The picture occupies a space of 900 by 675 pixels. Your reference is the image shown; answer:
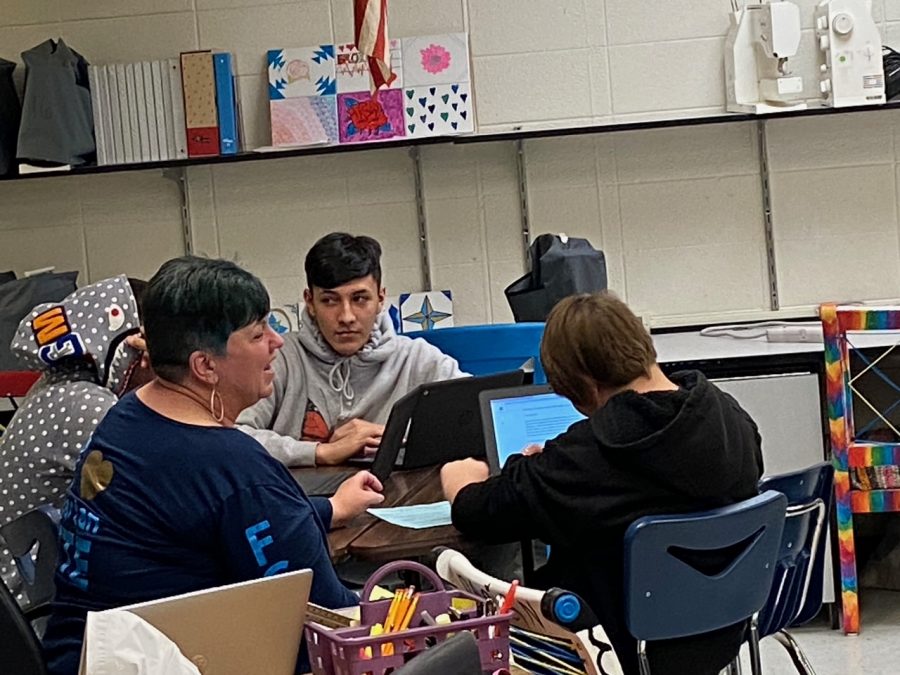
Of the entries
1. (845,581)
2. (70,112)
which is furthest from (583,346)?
(70,112)

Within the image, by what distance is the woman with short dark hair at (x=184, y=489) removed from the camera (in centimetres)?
190

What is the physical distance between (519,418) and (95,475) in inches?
41.8

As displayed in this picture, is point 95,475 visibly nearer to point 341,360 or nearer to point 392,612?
point 392,612

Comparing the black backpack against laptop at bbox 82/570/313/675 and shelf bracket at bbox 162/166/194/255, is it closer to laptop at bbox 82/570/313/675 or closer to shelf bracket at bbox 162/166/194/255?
shelf bracket at bbox 162/166/194/255

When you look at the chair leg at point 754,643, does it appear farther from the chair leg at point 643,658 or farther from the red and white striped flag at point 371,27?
the red and white striped flag at point 371,27

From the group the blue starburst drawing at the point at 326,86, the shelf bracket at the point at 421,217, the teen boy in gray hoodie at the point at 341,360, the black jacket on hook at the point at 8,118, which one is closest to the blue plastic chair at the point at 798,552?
the teen boy in gray hoodie at the point at 341,360

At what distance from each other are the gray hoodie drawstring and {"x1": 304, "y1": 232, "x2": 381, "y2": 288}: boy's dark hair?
0.20 meters

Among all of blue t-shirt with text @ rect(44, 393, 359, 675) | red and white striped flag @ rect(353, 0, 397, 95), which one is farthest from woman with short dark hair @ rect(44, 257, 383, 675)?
red and white striped flag @ rect(353, 0, 397, 95)

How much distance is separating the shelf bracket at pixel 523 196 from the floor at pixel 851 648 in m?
1.59

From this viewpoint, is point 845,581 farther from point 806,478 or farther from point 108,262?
point 108,262

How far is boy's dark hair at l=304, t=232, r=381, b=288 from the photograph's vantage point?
11.1 ft

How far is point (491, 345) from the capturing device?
361cm

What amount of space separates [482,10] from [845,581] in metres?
2.25

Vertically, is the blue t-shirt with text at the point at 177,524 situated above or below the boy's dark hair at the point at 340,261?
below
